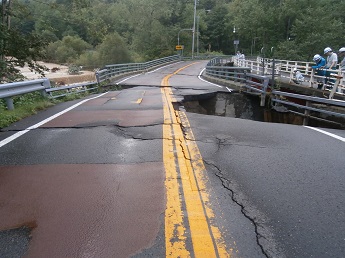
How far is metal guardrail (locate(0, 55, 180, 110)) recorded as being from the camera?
7.45 meters

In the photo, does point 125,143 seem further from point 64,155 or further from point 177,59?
point 177,59

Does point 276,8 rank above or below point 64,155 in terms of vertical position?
above

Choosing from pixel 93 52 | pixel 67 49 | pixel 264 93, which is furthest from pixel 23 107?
pixel 67 49

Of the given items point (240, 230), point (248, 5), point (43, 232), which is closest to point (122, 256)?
point (43, 232)

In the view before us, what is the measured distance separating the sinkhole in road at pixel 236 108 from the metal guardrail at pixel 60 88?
487 centimetres

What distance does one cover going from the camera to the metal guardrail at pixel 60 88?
7455 millimetres

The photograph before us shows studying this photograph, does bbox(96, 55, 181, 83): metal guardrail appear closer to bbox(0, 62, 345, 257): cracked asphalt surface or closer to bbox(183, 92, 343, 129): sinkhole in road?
bbox(183, 92, 343, 129): sinkhole in road

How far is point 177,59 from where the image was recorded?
5284 centimetres

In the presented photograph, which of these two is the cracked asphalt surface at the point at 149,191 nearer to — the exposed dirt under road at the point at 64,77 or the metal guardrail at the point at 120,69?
the metal guardrail at the point at 120,69

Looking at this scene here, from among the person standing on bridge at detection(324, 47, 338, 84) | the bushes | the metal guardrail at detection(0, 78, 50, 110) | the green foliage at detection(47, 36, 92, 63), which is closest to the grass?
the metal guardrail at detection(0, 78, 50, 110)

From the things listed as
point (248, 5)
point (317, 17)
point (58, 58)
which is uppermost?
point (248, 5)

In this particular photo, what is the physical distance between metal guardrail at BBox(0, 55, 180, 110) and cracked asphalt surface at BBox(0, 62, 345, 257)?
2.01m

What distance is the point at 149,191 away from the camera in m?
3.29

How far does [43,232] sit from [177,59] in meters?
52.1
